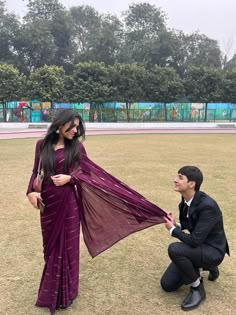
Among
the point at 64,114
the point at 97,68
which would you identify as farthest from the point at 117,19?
the point at 64,114

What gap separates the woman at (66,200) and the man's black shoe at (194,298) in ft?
3.08

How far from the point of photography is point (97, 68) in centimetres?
3856

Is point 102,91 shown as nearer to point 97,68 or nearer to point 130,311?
point 97,68

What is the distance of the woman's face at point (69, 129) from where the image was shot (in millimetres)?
3426

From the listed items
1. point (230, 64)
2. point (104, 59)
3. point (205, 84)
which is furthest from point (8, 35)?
point (230, 64)

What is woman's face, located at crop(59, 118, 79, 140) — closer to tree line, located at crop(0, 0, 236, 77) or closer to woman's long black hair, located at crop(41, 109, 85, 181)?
woman's long black hair, located at crop(41, 109, 85, 181)

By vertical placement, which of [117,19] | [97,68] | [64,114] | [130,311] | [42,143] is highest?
[117,19]

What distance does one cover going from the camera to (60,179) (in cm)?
335

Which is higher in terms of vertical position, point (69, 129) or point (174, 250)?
point (69, 129)

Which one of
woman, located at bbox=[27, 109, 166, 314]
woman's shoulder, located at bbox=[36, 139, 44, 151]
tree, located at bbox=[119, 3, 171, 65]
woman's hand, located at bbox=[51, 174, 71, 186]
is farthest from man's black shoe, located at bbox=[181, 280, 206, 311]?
tree, located at bbox=[119, 3, 171, 65]

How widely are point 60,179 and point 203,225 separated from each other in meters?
1.33

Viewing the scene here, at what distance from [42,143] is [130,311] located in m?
1.70

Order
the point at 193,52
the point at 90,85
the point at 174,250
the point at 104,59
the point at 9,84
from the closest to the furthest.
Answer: the point at 174,250, the point at 9,84, the point at 90,85, the point at 104,59, the point at 193,52

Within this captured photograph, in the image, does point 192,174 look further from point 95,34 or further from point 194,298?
point 95,34
